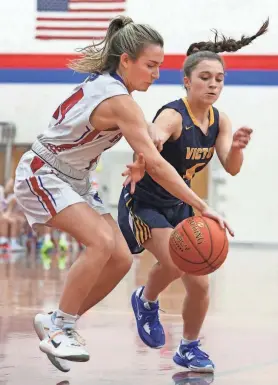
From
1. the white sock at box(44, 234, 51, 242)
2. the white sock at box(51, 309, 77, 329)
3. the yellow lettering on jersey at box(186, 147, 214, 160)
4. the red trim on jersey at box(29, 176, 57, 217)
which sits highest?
the yellow lettering on jersey at box(186, 147, 214, 160)

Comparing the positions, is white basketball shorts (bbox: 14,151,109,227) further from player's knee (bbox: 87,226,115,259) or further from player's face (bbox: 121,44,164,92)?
player's face (bbox: 121,44,164,92)

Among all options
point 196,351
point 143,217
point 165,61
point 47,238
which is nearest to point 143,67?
point 143,217

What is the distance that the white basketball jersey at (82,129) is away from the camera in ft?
13.5

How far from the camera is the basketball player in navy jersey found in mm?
4676

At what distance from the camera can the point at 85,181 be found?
4.41 metres

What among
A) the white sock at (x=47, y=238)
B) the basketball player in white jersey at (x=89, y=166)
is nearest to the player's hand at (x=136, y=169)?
the basketball player in white jersey at (x=89, y=166)

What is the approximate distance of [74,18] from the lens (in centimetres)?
1773

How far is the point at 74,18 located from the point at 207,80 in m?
13.3

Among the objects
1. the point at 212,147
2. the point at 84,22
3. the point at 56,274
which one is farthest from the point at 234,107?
the point at 212,147

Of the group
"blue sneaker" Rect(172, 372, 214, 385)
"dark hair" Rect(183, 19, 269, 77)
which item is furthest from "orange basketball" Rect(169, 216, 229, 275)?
"dark hair" Rect(183, 19, 269, 77)

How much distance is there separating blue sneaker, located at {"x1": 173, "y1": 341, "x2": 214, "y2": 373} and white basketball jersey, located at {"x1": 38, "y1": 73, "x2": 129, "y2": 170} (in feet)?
3.52

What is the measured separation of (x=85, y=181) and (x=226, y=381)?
115 centimetres

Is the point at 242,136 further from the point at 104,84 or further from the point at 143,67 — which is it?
the point at 104,84

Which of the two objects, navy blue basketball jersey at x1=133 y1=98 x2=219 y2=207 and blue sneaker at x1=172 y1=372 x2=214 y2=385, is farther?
navy blue basketball jersey at x1=133 y1=98 x2=219 y2=207
